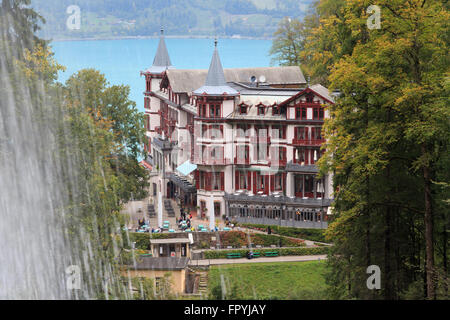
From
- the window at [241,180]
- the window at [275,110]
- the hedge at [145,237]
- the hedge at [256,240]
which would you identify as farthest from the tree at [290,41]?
the hedge at [145,237]

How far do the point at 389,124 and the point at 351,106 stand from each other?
2613 mm

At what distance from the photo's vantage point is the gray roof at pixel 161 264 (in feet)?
131

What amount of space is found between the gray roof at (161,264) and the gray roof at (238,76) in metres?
24.8

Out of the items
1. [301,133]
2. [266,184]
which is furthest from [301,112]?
[266,184]

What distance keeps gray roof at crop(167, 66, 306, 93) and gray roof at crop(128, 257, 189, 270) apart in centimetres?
2476

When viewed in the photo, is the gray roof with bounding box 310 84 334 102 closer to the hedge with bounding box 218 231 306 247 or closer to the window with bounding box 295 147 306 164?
the window with bounding box 295 147 306 164

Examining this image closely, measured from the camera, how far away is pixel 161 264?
4131cm

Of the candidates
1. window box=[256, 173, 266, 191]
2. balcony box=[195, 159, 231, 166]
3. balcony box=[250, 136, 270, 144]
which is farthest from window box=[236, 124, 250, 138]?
window box=[256, 173, 266, 191]

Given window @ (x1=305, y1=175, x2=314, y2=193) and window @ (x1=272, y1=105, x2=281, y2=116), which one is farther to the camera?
window @ (x1=272, y1=105, x2=281, y2=116)

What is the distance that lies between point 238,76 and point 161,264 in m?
31.7

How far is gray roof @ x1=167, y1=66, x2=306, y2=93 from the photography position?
213 ft

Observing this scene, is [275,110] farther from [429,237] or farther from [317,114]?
[429,237]

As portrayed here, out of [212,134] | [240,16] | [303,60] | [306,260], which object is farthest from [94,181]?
[240,16]

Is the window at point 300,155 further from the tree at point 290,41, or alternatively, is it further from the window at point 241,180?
the tree at point 290,41
